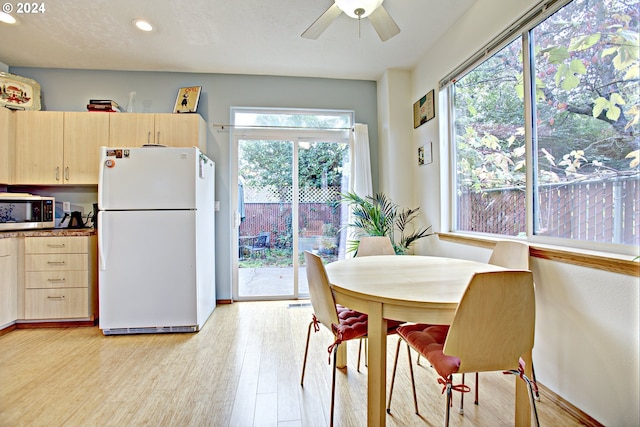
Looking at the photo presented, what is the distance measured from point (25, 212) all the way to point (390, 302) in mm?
3469

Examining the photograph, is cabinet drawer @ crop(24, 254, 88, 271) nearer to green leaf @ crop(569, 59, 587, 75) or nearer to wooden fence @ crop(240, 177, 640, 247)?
wooden fence @ crop(240, 177, 640, 247)

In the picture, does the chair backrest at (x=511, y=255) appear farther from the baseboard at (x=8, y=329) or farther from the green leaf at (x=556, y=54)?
the baseboard at (x=8, y=329)

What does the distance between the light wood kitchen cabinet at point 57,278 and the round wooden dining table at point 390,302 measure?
2.57m

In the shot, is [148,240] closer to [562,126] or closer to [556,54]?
[562,126]

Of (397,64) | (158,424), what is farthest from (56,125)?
(397,64)

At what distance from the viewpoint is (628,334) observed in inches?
51.0

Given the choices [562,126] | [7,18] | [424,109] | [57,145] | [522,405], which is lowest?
[522,405]

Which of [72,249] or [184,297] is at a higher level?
[72,249]

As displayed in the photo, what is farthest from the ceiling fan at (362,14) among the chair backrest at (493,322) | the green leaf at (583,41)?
the chair backrest at (493,322)

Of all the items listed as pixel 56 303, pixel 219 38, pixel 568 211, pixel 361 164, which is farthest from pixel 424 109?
pixel 56 303

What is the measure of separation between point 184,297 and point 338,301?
1782mm

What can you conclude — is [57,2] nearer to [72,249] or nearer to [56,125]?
[56,125]

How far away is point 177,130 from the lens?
305cm

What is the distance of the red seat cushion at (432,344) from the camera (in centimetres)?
119
